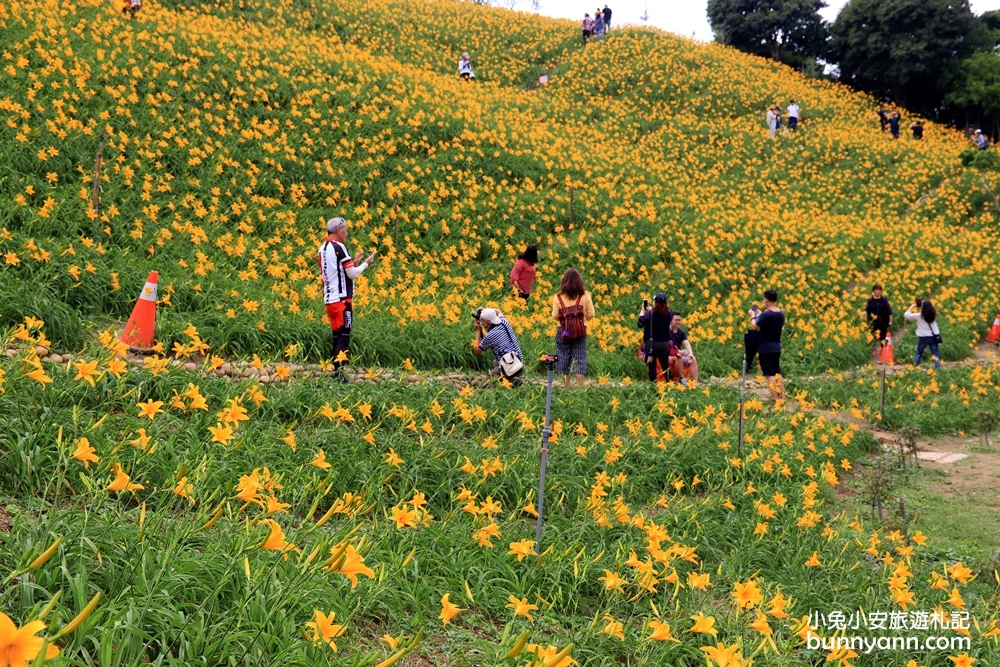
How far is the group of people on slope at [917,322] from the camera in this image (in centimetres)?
1130

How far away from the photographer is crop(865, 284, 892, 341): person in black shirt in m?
12.1

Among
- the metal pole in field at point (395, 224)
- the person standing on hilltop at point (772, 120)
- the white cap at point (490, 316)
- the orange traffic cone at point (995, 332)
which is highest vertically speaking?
the person standing on hilltop at point (772, 120)

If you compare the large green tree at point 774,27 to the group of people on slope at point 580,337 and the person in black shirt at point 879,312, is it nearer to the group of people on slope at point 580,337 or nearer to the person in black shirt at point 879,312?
the person in black shirt at point 879,312

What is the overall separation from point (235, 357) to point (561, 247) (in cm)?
810

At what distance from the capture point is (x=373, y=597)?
8.53 ft

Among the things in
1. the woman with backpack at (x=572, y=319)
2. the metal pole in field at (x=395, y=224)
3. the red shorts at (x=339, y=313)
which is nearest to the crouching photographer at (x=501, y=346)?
the woman with backpack at (x=572, y=319)

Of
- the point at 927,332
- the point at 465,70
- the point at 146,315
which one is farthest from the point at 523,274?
the point at 465,70

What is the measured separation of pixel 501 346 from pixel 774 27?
3594cm

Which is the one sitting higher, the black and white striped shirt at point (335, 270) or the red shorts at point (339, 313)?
the black and white striped shirt at point (335, 270)

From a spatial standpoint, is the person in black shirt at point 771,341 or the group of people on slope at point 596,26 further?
the group of people on slope at point 596,26

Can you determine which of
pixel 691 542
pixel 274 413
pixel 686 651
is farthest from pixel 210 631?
pixel 691 542

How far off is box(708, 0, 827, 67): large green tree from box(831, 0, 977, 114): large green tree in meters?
1.95

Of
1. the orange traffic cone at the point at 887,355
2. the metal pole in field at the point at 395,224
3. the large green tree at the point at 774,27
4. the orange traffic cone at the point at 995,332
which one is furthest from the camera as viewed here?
the large green tree at the point at 774,27

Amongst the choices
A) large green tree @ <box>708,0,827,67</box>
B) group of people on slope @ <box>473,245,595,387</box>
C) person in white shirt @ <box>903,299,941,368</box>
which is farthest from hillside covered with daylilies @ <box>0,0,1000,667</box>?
large green tree @ <box>708,0,827,67</box>
